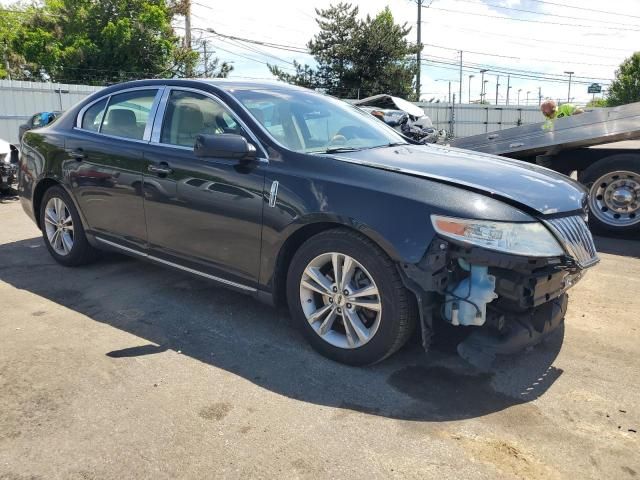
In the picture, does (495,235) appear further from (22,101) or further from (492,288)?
(22,101)

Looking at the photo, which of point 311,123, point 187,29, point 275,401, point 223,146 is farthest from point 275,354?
point 187,29

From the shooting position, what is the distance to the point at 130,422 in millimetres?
2826

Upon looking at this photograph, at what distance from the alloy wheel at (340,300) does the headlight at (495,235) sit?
0.53 metres

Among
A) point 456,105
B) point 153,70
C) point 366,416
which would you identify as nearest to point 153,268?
point 366,416

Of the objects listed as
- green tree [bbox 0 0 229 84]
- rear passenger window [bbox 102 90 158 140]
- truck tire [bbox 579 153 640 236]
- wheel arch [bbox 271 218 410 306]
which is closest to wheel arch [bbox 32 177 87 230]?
rear passenger window [bbox 102 90 158 140]

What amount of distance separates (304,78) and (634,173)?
3061 cm

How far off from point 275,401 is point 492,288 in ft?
4.32

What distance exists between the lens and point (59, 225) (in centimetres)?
524

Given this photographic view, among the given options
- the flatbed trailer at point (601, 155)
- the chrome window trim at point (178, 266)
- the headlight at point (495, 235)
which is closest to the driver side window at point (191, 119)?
the chrome window trim at point (178, 266)

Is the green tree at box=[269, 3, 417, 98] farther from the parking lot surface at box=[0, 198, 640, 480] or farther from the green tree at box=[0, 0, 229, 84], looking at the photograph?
the parking lot surface at box=[0, 198, 640, 480]

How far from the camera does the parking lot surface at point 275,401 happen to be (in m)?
2.53

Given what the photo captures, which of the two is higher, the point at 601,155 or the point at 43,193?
the point at 601,155

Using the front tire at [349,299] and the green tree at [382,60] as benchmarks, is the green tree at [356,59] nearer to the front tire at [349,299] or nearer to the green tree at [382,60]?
the green tree at [382,60]

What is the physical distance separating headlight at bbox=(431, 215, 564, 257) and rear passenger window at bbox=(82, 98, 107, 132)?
3.29 meters
